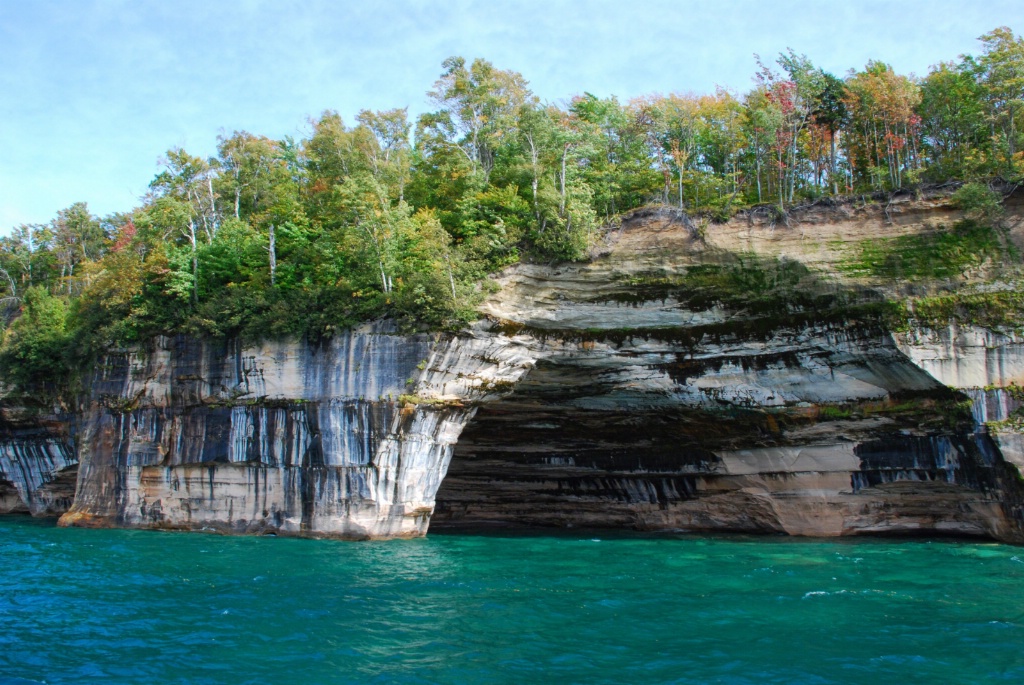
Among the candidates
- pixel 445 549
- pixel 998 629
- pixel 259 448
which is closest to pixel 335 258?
pixel 259 448

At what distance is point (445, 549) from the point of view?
2227cm

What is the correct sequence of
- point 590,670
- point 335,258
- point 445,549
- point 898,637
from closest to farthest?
point 590,670, point 898,637, point 445,549, point 335,258

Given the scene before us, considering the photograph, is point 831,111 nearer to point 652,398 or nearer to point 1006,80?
point 1006,80

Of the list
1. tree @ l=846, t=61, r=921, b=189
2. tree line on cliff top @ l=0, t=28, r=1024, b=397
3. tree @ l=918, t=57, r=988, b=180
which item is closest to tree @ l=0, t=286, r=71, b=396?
tree line on cliff top @ l=0, t=28, r=1024, b=397

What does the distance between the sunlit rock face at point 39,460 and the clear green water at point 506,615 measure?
13305 millimetres

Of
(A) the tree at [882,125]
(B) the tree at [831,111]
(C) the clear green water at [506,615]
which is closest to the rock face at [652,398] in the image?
(C) the clear green water at [506,615]

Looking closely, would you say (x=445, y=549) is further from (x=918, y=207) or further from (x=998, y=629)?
(x=918, y=207)

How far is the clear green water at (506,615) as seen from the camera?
35.6 ft

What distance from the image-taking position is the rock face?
75.7ft

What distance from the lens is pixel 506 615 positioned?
45.3 ft

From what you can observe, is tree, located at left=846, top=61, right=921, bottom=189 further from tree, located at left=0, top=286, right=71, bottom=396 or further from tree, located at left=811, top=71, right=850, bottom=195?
tree, located at left=0, top=286, right=71, bottom=396

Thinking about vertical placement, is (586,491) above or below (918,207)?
below

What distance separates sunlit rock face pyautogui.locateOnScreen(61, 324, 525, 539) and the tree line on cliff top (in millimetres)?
1126

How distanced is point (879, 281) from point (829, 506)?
800cm
